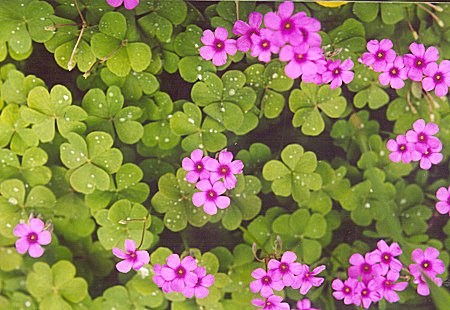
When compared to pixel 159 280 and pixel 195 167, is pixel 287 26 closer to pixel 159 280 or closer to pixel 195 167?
pixel 195 167

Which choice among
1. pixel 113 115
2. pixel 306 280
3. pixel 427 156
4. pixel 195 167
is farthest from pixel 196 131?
pixel 427 156

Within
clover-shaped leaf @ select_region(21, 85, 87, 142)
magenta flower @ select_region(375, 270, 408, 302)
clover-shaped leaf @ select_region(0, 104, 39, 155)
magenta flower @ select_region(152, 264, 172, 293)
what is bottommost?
magenta flower @ select_region(152, 264, 172, 293)

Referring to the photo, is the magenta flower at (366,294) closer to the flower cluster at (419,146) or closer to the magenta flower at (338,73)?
the flower cluster at (419,146)

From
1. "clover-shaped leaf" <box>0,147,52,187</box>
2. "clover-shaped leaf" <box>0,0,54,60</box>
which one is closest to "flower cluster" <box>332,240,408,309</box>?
"clover-shaped leaf" <box>0,147,52,187</box>

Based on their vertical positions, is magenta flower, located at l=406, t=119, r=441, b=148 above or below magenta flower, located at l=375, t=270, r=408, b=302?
above

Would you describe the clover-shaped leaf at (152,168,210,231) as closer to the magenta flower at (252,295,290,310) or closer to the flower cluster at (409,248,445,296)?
the magenta flower at (252,295,290,310)

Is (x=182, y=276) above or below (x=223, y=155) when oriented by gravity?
below
